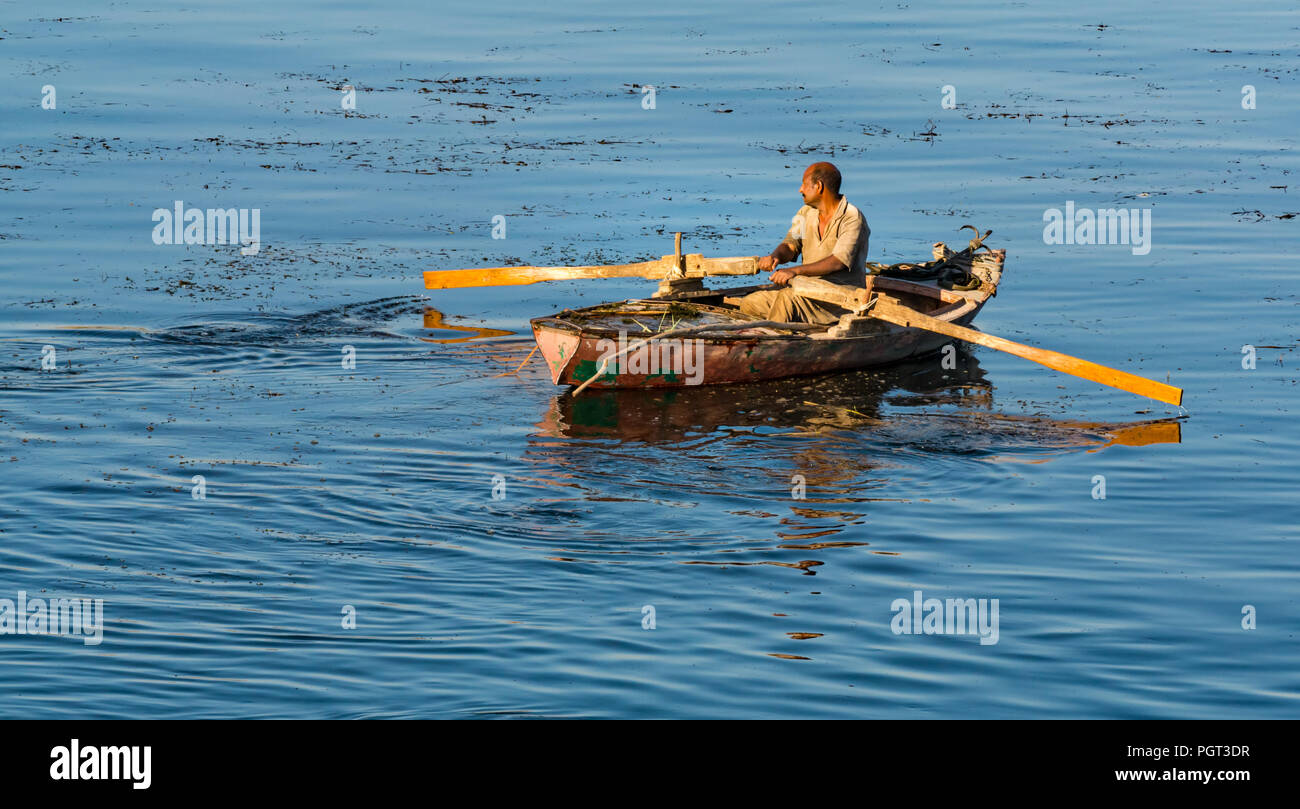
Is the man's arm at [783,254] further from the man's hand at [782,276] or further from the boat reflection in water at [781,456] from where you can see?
the boat reflection in water at [781,456]

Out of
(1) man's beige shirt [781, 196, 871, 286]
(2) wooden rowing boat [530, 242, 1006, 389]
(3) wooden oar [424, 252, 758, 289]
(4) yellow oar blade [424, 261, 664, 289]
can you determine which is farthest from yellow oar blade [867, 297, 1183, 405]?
(4) yellow oar blade [424, 261, 664, 289]

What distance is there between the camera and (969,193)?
877 inches

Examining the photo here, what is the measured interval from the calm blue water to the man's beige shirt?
1.20 m

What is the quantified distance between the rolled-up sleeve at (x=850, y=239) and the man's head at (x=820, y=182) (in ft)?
0.85

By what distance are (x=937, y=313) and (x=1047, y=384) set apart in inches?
53.7

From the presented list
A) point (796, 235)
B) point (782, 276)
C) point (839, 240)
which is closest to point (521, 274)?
point (782, 276)

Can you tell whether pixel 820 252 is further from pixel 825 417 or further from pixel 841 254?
pixel 825 417

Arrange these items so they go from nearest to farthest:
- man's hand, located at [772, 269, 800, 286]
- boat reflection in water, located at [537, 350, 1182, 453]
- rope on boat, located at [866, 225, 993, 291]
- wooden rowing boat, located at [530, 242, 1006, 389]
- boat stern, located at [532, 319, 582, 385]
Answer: boat reflection in water, located at [537, 350, 1182, 453]
boat stern, located at [532, 319, 582, 385]
wooden rowing boat, located at [530, 242, 1006, 389]
man's hand, located at [772, 269, 800, 286]
rope on boat, located at [866, 225, 993, 291]

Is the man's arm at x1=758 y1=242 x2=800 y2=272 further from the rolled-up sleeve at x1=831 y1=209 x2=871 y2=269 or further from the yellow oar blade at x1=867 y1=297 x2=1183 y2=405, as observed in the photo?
the yellow oar blade at x1=867 y1=297 x2=1183 y2=405

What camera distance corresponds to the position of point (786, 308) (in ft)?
51.8

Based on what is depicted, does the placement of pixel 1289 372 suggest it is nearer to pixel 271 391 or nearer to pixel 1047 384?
pixel 1047 384

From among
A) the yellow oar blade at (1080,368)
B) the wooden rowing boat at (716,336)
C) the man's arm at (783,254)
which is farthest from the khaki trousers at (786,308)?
the yellow oar blade at (1080,368)

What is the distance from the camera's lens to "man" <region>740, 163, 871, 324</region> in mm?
15641

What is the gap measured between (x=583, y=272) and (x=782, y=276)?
1759 mm
